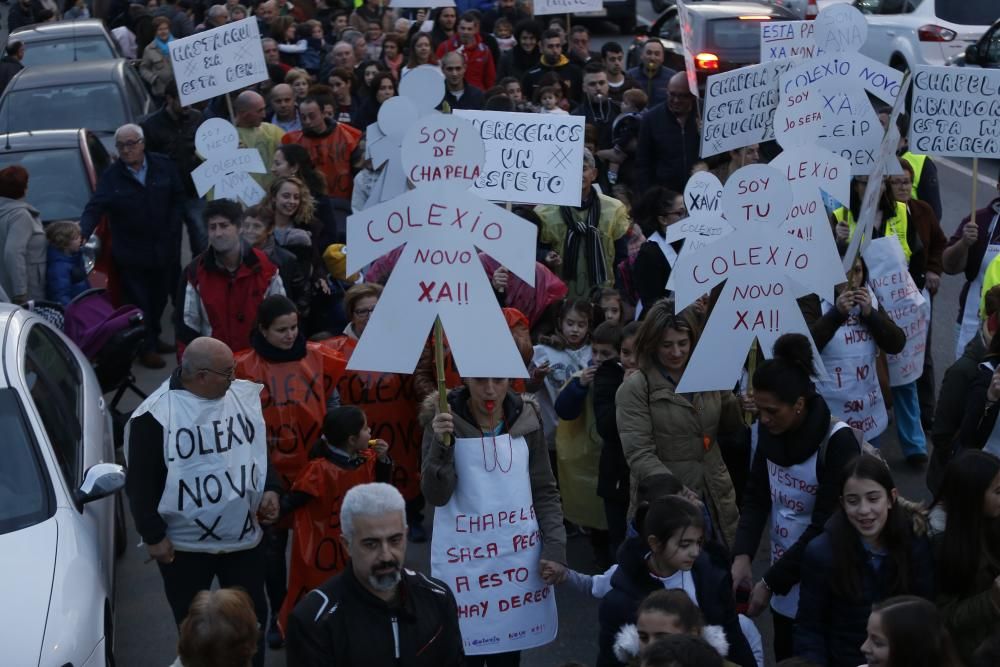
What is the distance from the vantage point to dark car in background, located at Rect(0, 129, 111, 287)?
38.0ft

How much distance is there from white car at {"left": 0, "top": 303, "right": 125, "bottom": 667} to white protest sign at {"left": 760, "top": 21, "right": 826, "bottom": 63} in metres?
5.58

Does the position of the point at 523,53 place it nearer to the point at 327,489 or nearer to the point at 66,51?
the point at 66,51

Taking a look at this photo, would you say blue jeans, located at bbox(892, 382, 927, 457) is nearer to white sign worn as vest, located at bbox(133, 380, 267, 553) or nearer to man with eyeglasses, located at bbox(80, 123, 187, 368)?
white sign worn as vest, located at bbox(133, 380, 267, 553)

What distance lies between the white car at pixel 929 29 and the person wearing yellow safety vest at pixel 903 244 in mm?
9515

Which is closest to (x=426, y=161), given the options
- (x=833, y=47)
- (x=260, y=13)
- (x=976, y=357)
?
(x=976, y=357)

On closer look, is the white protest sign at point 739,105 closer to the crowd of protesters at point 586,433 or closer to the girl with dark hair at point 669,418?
the crowd of protesters at point 586,433

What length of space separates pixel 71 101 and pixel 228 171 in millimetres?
5164

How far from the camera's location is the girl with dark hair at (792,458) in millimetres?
5387

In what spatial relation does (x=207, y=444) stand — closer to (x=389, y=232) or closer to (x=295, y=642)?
(x=389, y=232)

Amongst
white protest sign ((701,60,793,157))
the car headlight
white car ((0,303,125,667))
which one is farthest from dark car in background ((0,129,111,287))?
white protest sign ((701,60,793,157))

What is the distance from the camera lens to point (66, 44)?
17922mm

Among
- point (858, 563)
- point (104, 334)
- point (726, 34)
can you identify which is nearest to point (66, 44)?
point (726, 34)

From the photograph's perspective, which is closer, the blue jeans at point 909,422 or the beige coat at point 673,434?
the beige coat at point 673,434

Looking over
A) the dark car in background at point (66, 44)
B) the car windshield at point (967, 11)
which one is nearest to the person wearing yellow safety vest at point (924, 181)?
the car windshield at point (967, 11)
